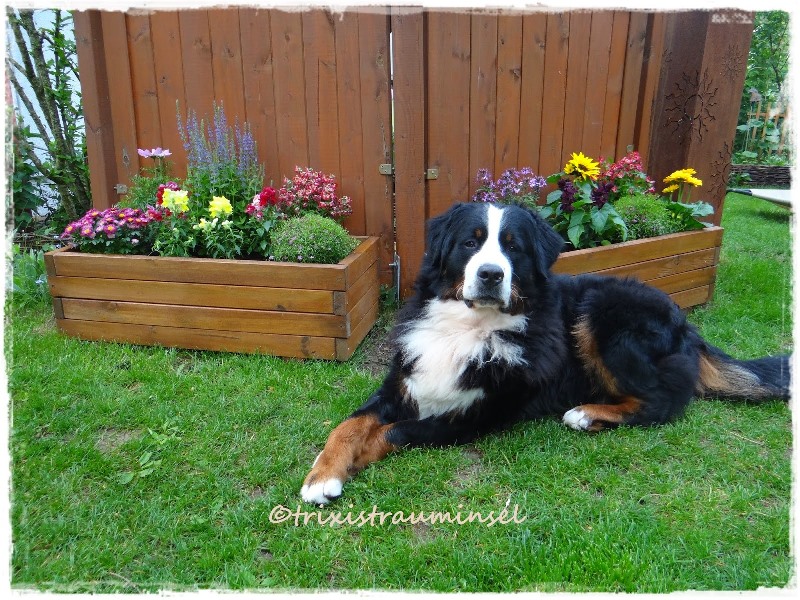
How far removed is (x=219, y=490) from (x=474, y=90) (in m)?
3.24

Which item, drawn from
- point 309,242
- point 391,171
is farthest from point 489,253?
point 391,171

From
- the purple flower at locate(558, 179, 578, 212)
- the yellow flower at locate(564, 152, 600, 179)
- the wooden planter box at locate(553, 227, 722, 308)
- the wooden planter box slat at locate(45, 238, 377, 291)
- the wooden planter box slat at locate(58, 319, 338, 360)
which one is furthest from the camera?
the yellow flower at locate(564, 152, 600, 179)

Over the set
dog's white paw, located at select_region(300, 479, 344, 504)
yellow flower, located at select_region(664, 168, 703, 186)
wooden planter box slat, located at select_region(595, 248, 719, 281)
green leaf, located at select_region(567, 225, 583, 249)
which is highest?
yellow flower, located at select_region(664, 168, 703, 186)

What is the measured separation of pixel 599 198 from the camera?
392 centimetres

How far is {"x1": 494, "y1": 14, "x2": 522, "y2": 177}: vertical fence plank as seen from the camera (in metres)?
4.03

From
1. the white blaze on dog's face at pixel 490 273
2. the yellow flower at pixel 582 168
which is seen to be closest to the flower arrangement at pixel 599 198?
the yellow flower at pixel 582 168

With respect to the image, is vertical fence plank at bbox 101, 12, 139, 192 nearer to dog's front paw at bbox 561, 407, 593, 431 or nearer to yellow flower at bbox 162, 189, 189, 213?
yellow flower at bbox 162, 189, 189, 213

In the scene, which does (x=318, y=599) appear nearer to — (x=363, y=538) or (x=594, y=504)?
(x=363, y=538)

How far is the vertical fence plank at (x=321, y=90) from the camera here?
3.90 metres

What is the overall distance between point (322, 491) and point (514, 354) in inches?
39.2

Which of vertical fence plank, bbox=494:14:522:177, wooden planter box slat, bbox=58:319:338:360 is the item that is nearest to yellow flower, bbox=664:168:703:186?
vertical fence plank, bbox=494:14:522:177

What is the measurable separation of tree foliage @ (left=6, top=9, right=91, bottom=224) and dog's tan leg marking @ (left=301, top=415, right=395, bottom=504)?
4.50 m

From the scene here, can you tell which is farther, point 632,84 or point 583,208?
point 632,84

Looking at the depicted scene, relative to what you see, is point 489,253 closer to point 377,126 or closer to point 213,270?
point 213,270
